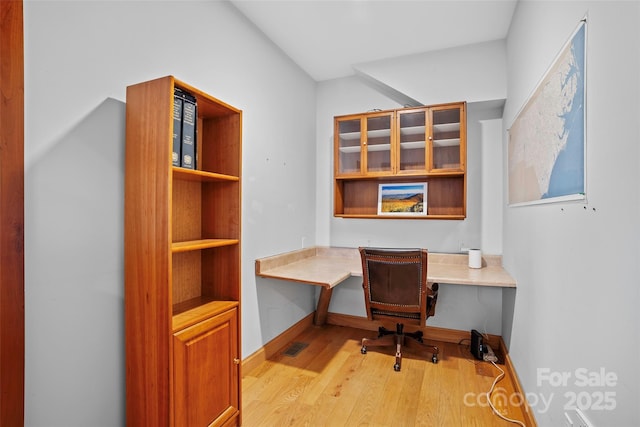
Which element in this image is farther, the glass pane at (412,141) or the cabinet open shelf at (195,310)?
the glass pane at (412,141)

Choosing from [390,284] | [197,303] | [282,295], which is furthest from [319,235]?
[197,303]

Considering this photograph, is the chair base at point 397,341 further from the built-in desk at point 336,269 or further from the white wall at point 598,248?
the white wall at point 598,248

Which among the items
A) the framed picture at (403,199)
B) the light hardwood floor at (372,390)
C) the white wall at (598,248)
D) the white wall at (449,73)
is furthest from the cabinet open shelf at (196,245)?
the white wall at (449,73)

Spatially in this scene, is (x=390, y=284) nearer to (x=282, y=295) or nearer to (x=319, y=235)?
(x=282, y=295)

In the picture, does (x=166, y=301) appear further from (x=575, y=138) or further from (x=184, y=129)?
(x=575, y=138)

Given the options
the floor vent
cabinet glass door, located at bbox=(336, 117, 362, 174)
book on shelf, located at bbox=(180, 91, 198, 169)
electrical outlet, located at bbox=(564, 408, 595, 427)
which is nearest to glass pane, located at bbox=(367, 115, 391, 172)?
cabinet glass door, located at bbox=(336, 117, 362, 174)

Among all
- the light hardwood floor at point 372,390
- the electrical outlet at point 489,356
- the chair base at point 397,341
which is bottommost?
the light hardwood floor at point 372,390

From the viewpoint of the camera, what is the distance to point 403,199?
3.29 m

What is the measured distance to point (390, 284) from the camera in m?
2.55

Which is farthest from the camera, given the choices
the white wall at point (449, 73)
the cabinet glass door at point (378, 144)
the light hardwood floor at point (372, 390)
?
the cabinet glass door at point (378, 144)

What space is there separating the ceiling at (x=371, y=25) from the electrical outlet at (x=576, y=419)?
2.53 meters

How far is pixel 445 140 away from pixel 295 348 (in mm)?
2398

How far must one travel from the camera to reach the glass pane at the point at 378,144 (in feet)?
10.4

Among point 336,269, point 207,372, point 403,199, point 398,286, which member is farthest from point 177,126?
point 403,199
